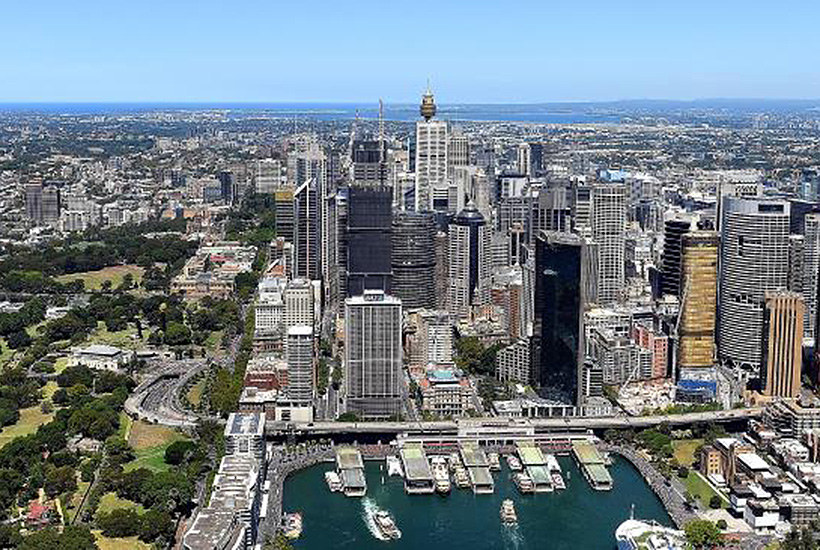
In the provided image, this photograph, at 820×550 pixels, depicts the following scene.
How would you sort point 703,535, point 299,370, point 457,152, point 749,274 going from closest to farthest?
1. point 703,535
2. point 299,370
3. point 749,274
4. point 457,152

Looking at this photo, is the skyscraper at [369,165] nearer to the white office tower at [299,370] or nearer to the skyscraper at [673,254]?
the skyscraper at [673,254]

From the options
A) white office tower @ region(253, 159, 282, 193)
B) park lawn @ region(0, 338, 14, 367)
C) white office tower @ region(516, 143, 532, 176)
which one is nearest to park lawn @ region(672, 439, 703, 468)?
park lawn @ region(0, 338, 14, 367)

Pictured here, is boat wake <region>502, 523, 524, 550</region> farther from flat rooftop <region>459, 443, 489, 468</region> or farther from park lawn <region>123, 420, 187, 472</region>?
park lawn <region>123, 420, 187, 472</region>

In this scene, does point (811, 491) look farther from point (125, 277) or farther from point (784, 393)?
point (125, 277)

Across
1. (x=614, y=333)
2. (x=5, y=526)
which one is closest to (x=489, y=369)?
(x=614, y=333)

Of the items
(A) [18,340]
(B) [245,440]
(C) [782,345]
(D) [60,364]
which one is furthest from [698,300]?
(A) [18,340]

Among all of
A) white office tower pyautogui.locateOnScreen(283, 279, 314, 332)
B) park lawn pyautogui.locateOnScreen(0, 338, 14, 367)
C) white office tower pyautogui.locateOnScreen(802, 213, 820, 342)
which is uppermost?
white office tower pyautogui.locateOnScreen(802, 213, 820, 342)

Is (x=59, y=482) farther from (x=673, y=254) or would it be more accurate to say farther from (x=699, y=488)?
(x=673, y=254)
